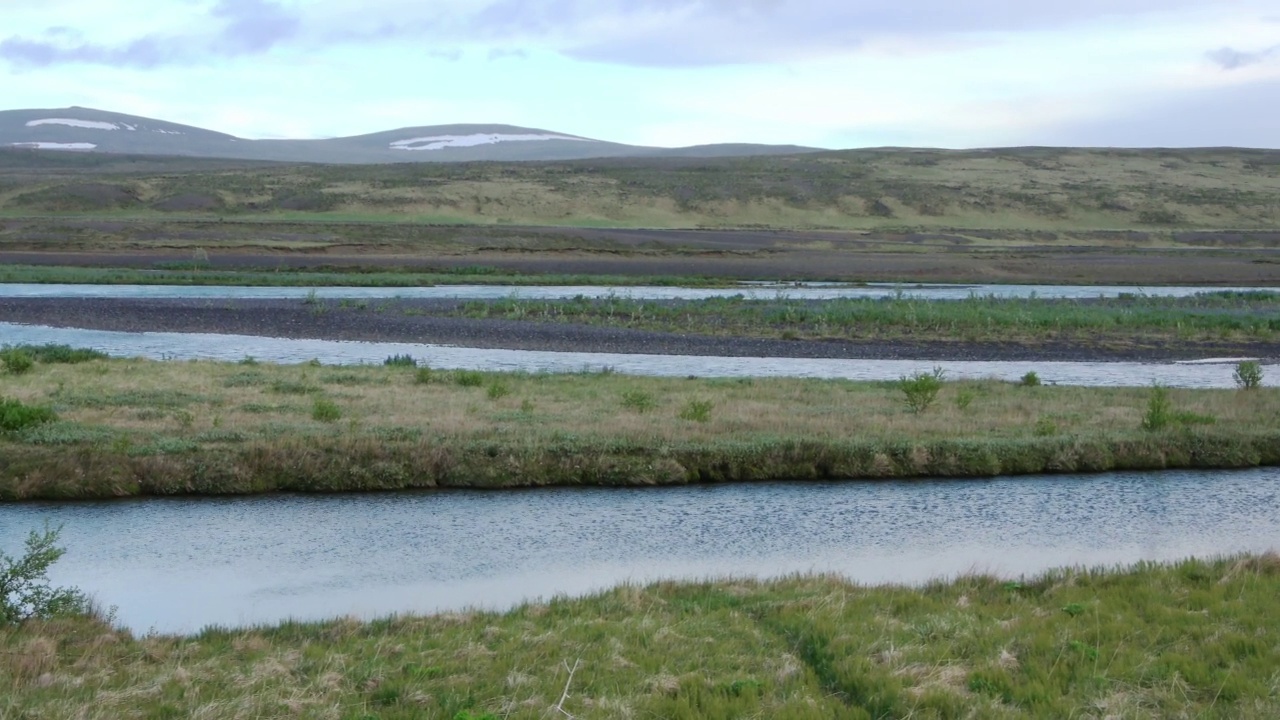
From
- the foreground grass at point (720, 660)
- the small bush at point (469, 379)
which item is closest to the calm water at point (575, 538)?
the foreground grass at point (720, 660)

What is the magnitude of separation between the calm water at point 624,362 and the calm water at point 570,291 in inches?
472

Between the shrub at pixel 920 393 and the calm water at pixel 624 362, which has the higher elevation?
the shrub at pixel 920 393

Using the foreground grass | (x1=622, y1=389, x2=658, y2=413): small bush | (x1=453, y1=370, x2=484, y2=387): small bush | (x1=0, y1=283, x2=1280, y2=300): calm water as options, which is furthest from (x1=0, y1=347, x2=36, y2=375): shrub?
(x1=0, y1=283, x2=1280, y2=300): calm water

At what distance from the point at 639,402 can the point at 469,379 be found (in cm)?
462

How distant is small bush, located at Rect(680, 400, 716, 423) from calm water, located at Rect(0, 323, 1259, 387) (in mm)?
8087

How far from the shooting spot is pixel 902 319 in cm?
4100

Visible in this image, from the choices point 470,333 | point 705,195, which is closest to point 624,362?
point 470,333

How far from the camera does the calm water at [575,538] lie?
41.8 ft

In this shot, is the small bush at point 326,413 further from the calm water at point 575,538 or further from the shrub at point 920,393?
the shrub at point 920,393

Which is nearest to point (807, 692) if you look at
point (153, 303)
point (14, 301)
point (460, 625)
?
point (460, 625)

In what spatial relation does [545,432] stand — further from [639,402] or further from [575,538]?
[575,538]

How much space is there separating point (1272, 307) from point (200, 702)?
163 feet

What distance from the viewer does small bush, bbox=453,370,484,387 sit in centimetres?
2512

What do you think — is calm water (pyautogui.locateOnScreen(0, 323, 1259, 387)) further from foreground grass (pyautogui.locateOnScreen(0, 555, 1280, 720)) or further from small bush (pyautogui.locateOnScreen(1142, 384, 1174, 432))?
foreground grass (pyautogui.locateOnScreen(0, 555, 1280, 720))
